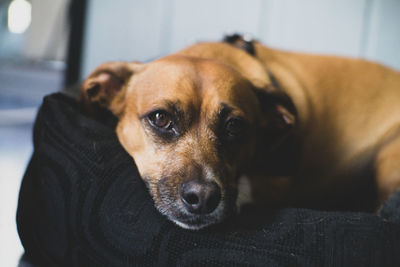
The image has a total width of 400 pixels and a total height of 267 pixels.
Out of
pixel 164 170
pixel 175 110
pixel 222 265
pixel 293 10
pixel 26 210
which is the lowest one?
pixel 26 210

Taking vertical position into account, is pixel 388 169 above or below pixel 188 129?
below

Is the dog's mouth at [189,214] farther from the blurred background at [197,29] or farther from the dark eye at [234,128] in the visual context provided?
the blurred background at [197,29]

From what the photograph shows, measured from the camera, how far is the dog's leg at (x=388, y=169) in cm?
170

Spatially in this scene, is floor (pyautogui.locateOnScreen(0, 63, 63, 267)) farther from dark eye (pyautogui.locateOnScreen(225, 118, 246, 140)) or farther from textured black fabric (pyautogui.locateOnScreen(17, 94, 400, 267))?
dark eye (pyautogui.locateOnScreen(225, 118, 246, 140))

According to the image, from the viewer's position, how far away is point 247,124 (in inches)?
55.9

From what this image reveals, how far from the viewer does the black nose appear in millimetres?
1084

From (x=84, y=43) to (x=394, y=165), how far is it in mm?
3220

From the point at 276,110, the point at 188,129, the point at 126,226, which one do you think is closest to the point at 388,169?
the point at 276,110

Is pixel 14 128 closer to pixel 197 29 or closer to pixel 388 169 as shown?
pixel 197 29

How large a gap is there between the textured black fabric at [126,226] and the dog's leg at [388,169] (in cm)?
38

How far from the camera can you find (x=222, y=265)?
101 centimetres

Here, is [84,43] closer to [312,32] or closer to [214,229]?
[312,32]

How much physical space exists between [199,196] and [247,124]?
43 cm

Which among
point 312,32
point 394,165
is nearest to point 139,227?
point 394,165
